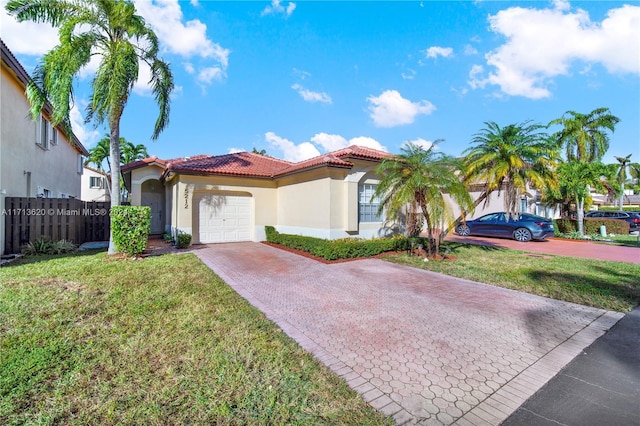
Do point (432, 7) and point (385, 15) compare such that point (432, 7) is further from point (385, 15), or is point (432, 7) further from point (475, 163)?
point (475, 163)

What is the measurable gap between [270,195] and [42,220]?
9173 mm

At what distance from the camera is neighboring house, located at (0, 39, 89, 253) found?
31.0ft

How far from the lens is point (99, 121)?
9.96 meters

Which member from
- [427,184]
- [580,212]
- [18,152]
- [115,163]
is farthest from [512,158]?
[18,152]

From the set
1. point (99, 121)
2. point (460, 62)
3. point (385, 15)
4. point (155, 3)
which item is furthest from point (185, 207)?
point (460, 62)

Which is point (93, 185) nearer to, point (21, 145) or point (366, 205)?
point (21, 145)

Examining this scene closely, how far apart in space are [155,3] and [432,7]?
33.7ft

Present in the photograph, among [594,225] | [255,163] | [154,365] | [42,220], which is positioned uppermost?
[255,163]

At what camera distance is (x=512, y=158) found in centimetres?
1050

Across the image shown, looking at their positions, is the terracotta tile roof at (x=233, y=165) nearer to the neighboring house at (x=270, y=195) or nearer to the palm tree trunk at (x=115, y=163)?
the neighboring house at (x=270, y=195)

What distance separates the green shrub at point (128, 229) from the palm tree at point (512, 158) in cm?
1183

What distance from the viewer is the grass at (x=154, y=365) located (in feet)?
8.61

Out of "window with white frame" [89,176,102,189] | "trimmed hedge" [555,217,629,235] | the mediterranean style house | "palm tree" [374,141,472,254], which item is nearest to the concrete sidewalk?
"palm tree" [374,141,472,254]

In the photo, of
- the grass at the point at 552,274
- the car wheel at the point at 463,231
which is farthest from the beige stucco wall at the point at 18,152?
the car wheel at the point at 463,231
